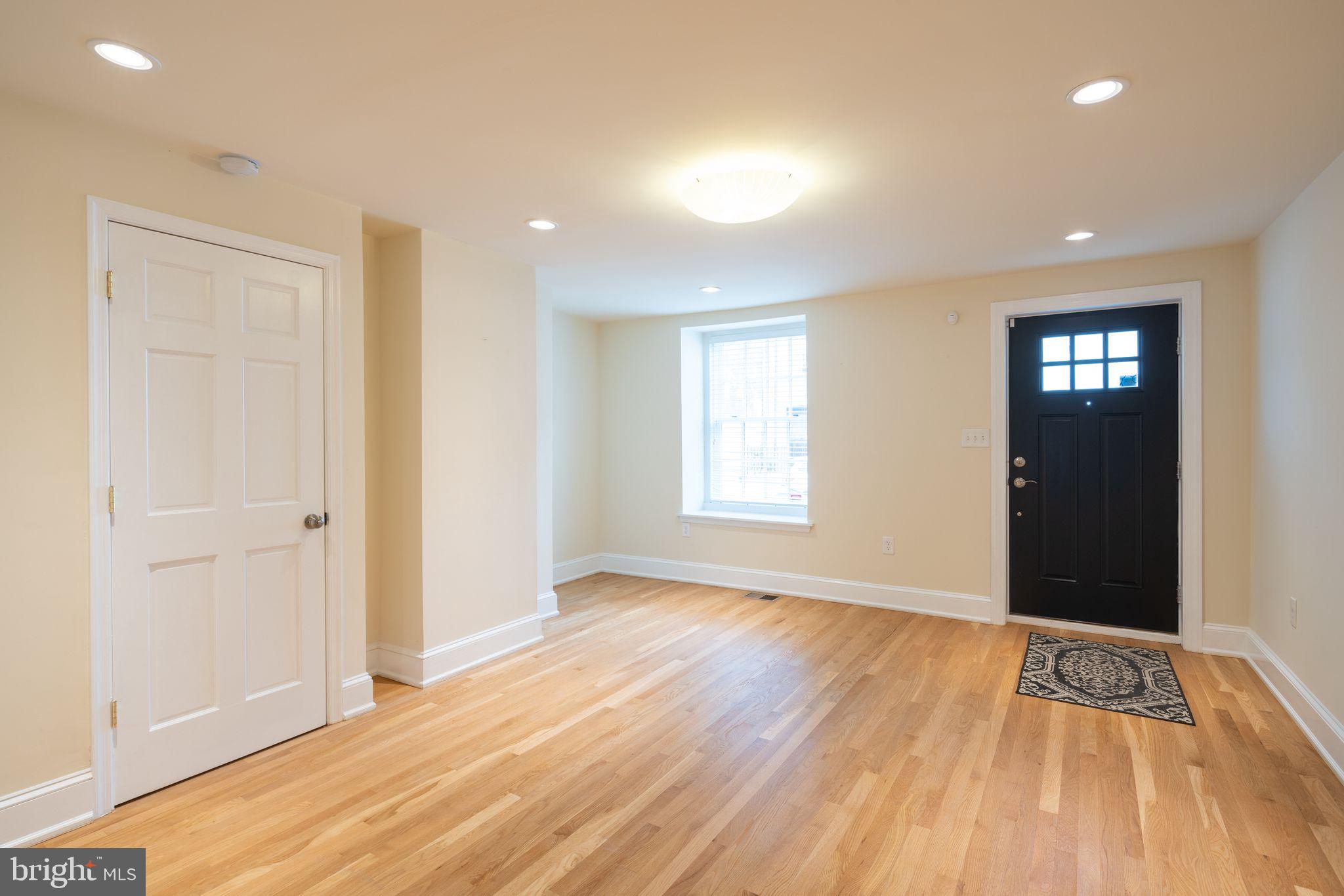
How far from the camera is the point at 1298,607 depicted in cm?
304

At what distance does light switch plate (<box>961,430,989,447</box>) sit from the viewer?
4.58m

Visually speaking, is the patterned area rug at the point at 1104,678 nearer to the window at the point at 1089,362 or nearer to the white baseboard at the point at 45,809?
the window at the point at 1089,362

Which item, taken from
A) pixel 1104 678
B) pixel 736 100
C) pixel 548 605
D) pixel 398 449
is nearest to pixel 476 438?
pixel 398 449

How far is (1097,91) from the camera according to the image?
6.75 feet

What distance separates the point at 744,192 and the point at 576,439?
148 inches

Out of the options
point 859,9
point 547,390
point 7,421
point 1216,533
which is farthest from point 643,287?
point 1216,533

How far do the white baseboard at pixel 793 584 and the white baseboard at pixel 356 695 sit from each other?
8.63 ft

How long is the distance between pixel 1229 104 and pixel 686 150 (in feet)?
6.04

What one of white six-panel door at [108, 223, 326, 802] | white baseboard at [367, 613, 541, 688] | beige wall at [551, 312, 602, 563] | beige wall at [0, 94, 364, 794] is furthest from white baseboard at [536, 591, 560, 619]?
beige wall at [0, 94, 364, 794]

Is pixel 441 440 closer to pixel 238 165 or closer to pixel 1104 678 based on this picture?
pixel 238 165

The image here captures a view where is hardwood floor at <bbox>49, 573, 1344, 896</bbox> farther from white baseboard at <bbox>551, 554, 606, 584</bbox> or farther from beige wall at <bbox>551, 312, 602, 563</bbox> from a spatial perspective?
beige wall at <bbox>551, 312, 602, 563</bbox>

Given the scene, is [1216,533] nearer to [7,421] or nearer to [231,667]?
[231,667]

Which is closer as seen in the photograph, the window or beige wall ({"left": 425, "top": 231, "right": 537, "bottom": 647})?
beige wall ({"left": 425, "top": 231, "right": 537, "bottom": 647})

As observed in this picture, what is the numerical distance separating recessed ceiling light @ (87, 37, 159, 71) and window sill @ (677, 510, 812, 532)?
4.64m
